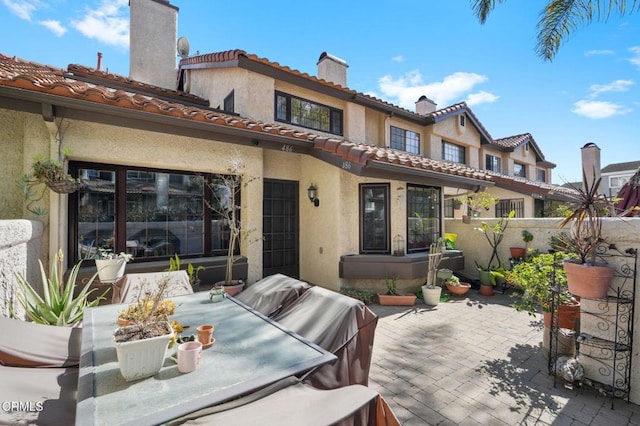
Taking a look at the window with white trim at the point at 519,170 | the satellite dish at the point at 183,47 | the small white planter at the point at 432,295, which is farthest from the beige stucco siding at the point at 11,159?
the window with white trim at the point at 519,170

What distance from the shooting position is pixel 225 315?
145 inches

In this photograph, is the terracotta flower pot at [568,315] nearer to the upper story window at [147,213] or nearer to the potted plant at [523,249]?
the potted plant at [523,249]

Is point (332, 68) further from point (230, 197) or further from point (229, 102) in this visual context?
point (230, 197)

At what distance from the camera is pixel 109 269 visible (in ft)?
17.5

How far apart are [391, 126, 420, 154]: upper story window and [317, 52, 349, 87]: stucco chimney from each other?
335 centimetres

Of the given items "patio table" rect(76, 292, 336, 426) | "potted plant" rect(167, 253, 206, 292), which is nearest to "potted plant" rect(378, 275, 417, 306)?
"potted plant" rect(167, 253, 206, 292)

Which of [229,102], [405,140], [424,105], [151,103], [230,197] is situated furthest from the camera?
[424,105]

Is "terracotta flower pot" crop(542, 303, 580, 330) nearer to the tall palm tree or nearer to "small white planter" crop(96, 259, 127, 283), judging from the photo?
the tall palm tree

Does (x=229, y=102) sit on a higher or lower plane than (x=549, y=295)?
higher

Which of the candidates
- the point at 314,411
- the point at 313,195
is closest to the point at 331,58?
the point at 313,195

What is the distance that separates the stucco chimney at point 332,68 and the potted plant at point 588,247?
10525mm

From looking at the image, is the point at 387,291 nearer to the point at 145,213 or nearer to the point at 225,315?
the point at 225,315

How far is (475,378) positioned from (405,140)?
35.7ft

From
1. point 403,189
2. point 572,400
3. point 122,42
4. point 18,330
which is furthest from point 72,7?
point 572,400
